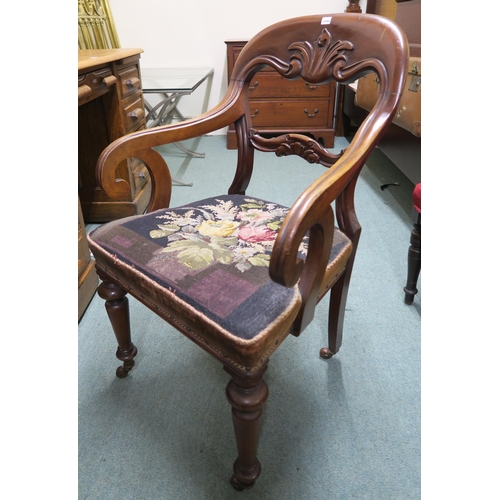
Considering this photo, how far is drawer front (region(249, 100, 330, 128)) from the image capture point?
10.1 feet

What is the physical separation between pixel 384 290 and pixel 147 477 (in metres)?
1.07

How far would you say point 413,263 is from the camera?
1.34 metres

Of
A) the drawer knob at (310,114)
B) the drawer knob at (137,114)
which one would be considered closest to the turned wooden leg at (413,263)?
the drawer knob at (137,114)

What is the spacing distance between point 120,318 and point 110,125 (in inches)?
46.8

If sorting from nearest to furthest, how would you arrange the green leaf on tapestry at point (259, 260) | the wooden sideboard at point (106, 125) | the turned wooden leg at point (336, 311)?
1. the green leaf on tapestry at point (259, 260)
2. the turned wooden leg at point (336, 311)
3. the wooden sideboard at point (106, 125)

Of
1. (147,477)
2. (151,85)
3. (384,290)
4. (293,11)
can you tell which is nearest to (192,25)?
(293,11)

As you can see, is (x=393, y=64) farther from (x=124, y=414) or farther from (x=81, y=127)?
(x=81, y=127)

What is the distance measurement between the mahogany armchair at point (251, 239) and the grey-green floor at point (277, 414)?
115 mm

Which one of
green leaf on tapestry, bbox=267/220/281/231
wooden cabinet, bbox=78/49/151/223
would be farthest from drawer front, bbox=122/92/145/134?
green leaf on tapestry, bbox=267/220/281/231

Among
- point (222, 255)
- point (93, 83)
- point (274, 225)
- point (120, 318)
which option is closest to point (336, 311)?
point (274, 225)

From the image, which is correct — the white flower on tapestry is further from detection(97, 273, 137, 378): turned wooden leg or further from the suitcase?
the suitcase

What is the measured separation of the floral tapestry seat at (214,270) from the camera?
65 centimetres

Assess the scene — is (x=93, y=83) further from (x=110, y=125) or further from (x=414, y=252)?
(x=414, y=252)

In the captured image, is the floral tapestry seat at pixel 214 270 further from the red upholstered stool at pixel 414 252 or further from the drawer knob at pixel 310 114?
the drawer knob at pixel 310 114
